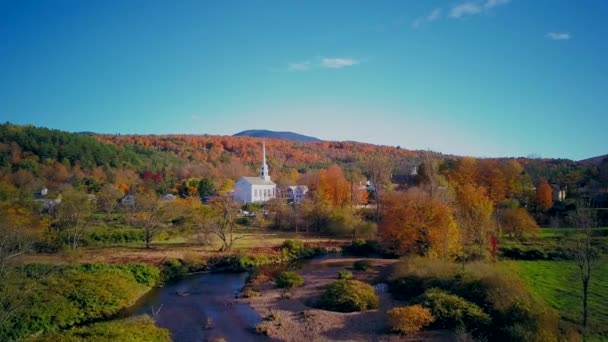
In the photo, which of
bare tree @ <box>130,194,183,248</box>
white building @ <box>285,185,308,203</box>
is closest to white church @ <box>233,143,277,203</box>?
white building @ <box>285,185,308,203</box>

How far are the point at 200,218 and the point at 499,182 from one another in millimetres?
35664

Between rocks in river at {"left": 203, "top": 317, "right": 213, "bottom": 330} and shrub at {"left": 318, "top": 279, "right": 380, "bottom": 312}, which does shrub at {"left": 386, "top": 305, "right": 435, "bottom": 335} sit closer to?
shrub at {"left": 318, "top": 279, "right": 380, "bottom": 312}

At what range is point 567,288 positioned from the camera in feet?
76.8

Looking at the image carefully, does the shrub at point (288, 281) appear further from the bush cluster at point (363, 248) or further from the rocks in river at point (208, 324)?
the bush cluster at point (363, 248)

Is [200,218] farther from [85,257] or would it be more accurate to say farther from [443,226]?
[443,226]

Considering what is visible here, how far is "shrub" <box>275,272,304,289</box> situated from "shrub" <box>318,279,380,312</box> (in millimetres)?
3949

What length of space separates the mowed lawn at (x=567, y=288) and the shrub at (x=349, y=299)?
346 inches

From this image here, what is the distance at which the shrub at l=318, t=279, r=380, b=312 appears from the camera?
856 inches

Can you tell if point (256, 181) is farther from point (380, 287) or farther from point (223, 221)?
point (380, 287)

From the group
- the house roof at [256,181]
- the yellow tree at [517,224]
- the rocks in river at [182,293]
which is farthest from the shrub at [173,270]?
the house roof at [256,181]

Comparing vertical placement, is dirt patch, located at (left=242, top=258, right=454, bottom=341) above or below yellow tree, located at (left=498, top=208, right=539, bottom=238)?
below

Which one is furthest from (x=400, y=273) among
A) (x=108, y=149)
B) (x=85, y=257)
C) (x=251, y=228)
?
(x=108, y=149)

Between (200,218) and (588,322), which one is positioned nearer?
(588,322)

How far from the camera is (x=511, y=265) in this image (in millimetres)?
30422
